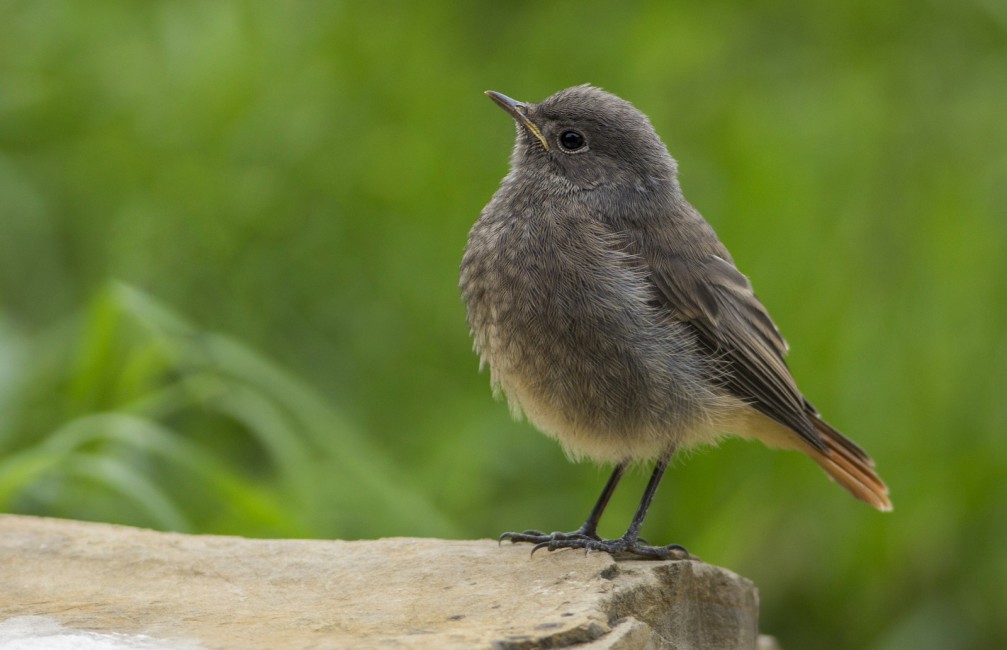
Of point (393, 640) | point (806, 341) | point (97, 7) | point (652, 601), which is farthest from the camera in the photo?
point (97, 7)

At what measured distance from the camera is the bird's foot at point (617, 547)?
4.42 meters

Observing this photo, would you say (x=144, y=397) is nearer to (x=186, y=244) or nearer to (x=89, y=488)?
(x=89, y=488)

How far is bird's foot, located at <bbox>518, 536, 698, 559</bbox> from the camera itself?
4422mm

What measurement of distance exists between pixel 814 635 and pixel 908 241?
7.37 feet

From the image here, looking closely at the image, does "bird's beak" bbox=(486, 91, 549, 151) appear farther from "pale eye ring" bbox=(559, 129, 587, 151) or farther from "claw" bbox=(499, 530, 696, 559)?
"claw" bbox=(499, 530, 696, 559)

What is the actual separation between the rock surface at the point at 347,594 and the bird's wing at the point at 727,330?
672 millimetres

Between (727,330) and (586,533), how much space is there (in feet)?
2.80

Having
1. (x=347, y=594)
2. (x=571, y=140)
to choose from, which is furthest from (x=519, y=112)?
(x=347, y=594)

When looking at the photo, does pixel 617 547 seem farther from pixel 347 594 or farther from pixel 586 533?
pixel 347 594

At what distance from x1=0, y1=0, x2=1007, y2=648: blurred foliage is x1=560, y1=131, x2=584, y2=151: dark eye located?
152cm

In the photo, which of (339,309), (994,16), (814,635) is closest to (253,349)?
(339,309)

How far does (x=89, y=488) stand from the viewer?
556 cm

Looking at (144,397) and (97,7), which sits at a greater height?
(97,7)

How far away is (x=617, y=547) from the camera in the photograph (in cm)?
447
